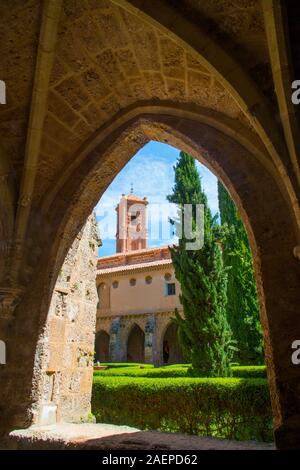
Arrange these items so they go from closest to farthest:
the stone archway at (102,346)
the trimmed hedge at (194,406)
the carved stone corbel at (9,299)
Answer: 1. the carved stone corbel at (9,299)
2. the trimmed hedge at (194,406)
3. the stone archway at (102,346)

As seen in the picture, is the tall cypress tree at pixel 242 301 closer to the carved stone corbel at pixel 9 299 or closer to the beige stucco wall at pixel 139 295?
the beige stucco wall at pixel 139 295

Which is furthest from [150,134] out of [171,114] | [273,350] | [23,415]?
[23,415]

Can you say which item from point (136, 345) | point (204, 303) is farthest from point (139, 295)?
point (204, 303)

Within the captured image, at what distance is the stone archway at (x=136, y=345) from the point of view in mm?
25531

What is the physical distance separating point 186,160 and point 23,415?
35.6 feet

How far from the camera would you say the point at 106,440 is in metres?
3.58

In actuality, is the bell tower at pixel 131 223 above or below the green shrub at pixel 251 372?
above

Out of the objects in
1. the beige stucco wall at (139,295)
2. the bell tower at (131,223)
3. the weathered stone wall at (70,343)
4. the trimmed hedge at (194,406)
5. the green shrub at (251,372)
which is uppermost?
the bell tower at (131,223)

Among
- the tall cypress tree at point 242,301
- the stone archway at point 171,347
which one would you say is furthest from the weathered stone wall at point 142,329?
the tall cypress tree at point 242,301

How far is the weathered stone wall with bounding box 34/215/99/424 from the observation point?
4336 millimetres

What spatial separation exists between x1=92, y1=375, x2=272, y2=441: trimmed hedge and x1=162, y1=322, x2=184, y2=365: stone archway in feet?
53.5

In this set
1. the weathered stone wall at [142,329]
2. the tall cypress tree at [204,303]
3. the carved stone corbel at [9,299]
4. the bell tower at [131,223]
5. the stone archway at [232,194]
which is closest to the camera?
the stone archway at [232,194]

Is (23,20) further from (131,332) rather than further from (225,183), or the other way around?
(131,332)

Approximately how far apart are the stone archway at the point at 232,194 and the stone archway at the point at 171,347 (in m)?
20.0
